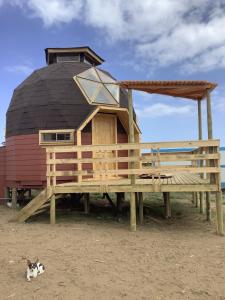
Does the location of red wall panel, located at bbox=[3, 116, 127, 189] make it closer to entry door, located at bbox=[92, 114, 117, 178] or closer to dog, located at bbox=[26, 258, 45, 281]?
entry door, located at bbox=[92, 114, 117, 178]

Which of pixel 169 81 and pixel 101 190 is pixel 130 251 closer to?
pixel 101 190

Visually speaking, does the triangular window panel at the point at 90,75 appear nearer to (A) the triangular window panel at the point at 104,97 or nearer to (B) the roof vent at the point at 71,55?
(A) the triangular window panel at the point at 104,97

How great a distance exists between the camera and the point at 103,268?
21.3ft

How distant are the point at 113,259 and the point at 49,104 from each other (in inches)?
278

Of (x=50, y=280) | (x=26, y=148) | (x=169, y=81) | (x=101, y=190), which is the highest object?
(x=169, y=81)

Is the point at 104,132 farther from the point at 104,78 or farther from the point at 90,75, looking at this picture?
the point at 104,78

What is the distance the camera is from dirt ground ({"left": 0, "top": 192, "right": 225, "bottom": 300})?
549 centimetres

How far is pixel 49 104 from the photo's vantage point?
12805 millimetres

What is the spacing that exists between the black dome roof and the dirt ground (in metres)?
3.39

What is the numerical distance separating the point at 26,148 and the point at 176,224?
18.1ft

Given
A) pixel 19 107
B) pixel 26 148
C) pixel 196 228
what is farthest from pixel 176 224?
pixel 19 107

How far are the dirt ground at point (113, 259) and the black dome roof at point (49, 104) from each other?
133 inches

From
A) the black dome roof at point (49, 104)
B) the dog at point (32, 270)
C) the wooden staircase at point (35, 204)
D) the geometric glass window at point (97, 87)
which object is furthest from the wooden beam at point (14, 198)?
the dog at point (32, 270)

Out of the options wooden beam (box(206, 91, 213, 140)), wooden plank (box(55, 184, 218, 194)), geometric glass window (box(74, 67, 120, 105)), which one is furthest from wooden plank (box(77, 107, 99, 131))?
wooden beam (box(206, 91, 213, 140))
